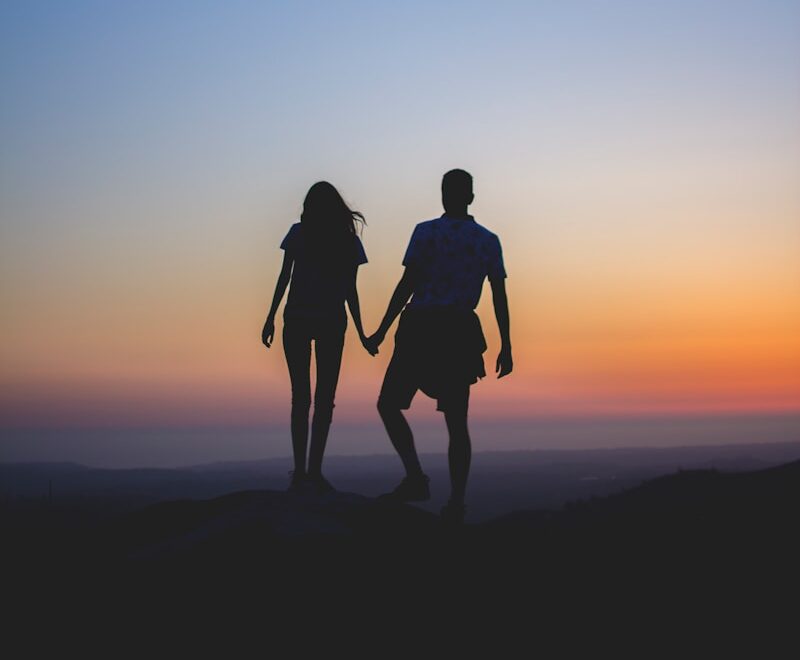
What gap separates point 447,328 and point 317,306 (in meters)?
1.33

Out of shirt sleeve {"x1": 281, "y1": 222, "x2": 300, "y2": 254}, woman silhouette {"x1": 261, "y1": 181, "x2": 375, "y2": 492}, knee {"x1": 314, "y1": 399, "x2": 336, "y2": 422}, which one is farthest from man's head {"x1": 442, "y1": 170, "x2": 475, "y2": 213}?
knee {"x1": 314, "y1": 399, "x2": 336, "y2": 422}

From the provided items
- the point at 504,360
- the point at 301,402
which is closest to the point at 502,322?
the point at 504,360

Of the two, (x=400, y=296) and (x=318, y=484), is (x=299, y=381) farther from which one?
(x=400, y=296)

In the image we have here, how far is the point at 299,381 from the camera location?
9.00 m

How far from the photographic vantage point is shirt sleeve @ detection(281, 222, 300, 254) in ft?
29.7

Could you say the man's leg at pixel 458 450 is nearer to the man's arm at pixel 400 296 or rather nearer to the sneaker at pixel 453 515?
the sneaker at pixel 453 515

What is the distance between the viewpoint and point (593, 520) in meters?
11.3

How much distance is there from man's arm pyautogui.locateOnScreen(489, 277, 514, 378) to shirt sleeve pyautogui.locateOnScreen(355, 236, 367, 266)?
1374 millimetres

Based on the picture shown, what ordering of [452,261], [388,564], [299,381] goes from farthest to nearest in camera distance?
[299,381]
[452,261]
[388,564]

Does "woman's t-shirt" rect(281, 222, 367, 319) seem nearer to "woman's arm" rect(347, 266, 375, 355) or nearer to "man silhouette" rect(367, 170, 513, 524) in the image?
"woman's arm" rect(347, 266, 375, 355)

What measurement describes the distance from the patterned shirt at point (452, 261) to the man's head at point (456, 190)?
0.10 m

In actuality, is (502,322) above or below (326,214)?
below

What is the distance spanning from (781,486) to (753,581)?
5.36 metres

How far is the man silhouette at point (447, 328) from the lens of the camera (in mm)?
8227
